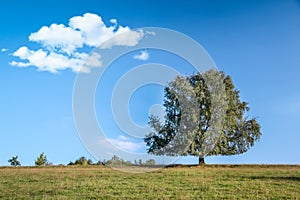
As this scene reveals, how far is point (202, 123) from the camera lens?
139 ft

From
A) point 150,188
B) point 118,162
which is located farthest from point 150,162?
point 150,188

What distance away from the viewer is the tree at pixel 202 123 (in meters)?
41.4

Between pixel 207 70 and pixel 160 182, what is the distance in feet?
84.2

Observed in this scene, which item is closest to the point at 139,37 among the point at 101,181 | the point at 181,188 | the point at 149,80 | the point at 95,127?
the point at 149,80

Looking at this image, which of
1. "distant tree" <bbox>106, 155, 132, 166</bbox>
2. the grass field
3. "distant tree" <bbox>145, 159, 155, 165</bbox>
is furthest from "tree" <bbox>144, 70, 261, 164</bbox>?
the grass field

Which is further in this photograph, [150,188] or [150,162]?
[150,162]

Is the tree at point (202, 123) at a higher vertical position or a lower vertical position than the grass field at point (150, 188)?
higher

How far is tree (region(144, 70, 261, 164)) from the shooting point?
136 feet

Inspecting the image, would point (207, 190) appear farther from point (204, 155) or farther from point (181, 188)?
point (204, 155)

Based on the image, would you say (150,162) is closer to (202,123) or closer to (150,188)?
(202,123)

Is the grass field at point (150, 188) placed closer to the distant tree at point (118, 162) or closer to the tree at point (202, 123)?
the distant tree at point (118, 162)

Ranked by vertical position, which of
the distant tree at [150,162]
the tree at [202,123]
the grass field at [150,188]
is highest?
the tree at [202,123]

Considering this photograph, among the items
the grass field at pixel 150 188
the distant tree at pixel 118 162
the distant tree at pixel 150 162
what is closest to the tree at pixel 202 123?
the distant tree at pixel 150 162

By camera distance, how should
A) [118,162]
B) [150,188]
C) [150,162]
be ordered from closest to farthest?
[150,188], [118,162], [150,162]
